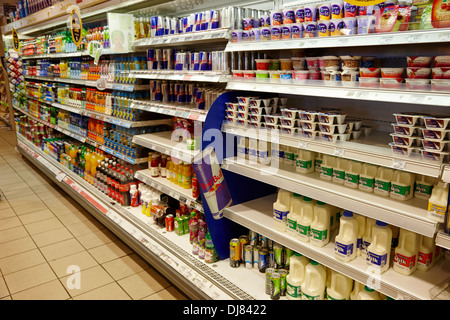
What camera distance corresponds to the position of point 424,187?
5.56 feet

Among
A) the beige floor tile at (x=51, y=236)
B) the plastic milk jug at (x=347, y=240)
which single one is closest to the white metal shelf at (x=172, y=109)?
the plastic milk jug at (x=347, y=240)

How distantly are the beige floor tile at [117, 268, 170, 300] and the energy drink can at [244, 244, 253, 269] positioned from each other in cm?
87

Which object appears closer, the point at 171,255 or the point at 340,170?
A: the point at 340,170

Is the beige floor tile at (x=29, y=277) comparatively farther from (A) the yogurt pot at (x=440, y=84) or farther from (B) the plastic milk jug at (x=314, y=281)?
(A) the yogurt pot at (x=440, y=84)

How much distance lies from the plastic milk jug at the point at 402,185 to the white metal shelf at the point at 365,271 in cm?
37

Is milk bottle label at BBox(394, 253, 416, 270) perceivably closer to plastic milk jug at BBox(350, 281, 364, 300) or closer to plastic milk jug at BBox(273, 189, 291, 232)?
plastic milk jug at BBox(350, 281, 364, 300)

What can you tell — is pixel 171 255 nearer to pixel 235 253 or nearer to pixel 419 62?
pixel 235 253

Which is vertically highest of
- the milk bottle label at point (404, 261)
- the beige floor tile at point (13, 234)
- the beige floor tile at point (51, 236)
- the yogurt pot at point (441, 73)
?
the yogurt pot at point (441, 73)

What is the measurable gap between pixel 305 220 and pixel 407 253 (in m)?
0.54

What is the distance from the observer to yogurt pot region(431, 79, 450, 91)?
1.39m

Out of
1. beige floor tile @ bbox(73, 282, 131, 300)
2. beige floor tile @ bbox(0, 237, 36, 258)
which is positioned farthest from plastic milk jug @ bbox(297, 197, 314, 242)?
beige floor tile @ bbox(0, 237, 36, 258)

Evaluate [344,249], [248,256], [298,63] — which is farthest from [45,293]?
[298,63]

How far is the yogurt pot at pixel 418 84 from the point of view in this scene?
1459 mm

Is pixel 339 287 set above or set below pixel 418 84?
below
